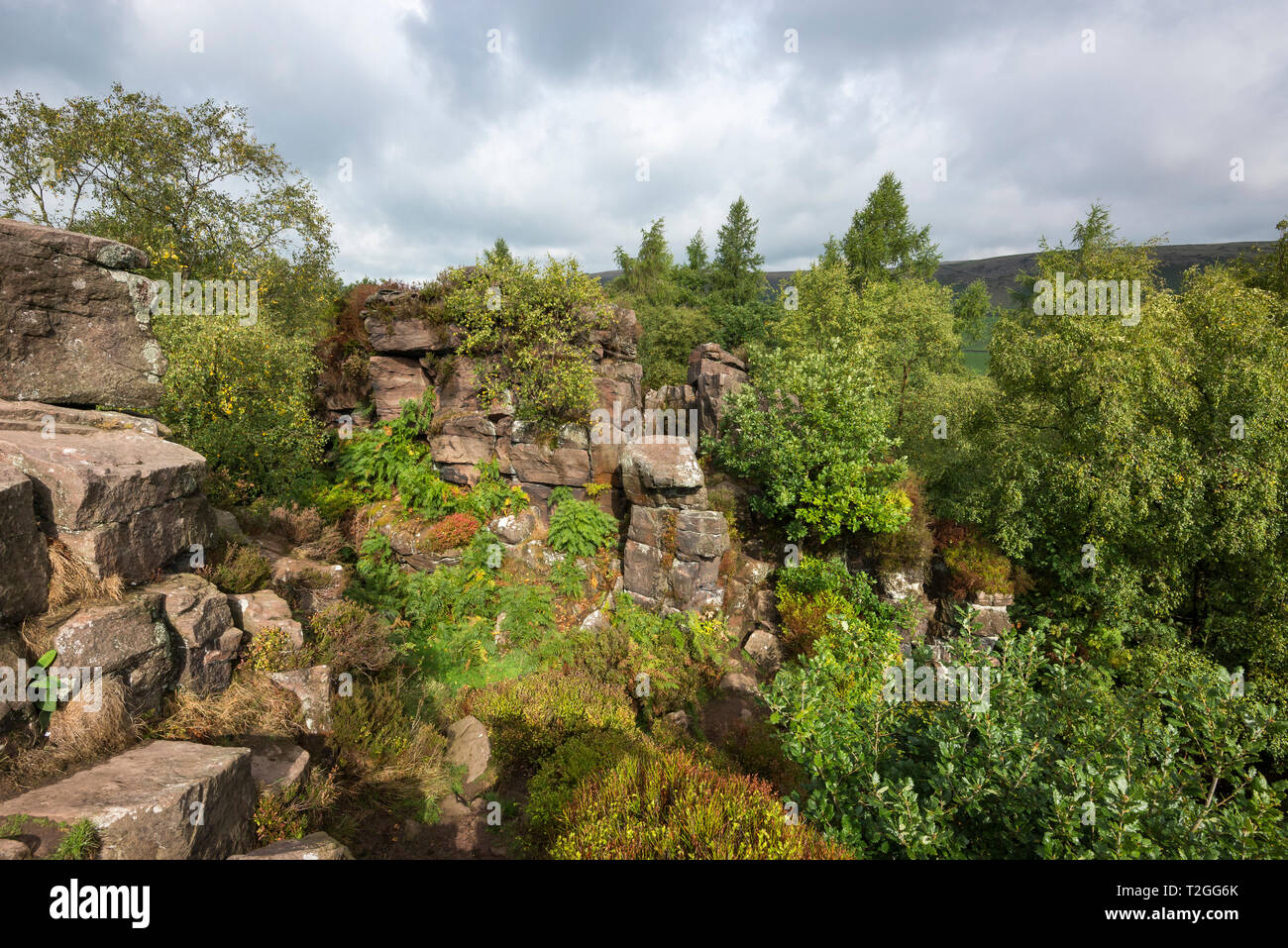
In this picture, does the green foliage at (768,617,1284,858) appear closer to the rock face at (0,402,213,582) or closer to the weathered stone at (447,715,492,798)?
the weathered stone at (447,715,492,798)

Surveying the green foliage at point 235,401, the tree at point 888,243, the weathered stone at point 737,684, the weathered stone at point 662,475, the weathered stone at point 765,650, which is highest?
the tree at point 888,243

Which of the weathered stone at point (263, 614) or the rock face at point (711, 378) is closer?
the weathered stone at point (263, 614)

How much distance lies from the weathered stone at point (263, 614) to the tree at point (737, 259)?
41.6 metres

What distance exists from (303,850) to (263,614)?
12.4 feet

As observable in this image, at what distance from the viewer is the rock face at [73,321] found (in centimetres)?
636

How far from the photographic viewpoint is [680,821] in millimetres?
5047

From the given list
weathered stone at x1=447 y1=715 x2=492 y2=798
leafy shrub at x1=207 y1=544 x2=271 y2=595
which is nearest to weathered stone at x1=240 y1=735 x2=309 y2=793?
leafy shrub at x1=207 y1=544 x2=271 y2=595

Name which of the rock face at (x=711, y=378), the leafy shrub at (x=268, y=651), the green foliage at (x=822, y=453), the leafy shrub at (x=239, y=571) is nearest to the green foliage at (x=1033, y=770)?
the leafy shrub at (x=268, y=651)

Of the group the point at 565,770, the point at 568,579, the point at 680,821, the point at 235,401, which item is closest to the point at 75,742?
the point at 565,770

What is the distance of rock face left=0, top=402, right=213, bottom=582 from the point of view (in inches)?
206

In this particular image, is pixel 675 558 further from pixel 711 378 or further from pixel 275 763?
pixel 711 378

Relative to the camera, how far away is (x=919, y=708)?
223 inches

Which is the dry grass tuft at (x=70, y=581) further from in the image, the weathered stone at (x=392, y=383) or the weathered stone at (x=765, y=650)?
the weathered stone at (x=765, y=650)
